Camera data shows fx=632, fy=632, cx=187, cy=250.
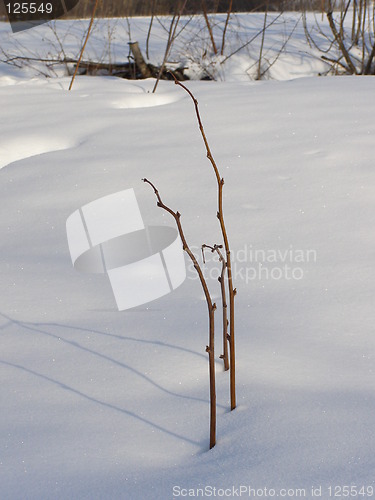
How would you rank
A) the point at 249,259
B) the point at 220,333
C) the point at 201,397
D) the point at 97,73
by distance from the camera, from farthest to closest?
the point at 97,73, the point at 249,259, the point at 220,333, the point at 201,397

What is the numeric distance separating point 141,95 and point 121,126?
690 millimetres

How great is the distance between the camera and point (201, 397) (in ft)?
3.25

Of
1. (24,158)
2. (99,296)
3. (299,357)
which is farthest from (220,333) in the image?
(24,158)

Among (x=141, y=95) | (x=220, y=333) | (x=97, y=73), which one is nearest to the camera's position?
(x=220, y=333)

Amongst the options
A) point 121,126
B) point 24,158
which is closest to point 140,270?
point 24,158

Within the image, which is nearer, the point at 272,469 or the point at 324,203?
the point at 272,469

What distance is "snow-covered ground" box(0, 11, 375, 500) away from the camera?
2.71 ft

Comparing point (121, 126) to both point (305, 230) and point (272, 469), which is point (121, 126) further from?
point (272, 469)

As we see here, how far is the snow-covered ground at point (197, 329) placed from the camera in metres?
0.82

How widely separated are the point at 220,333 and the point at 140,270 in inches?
12.4

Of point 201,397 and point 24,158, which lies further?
point 24,158

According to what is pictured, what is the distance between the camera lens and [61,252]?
1572mm

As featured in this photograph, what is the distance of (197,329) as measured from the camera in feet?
3.91

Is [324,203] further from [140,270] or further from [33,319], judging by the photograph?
[33,319]
